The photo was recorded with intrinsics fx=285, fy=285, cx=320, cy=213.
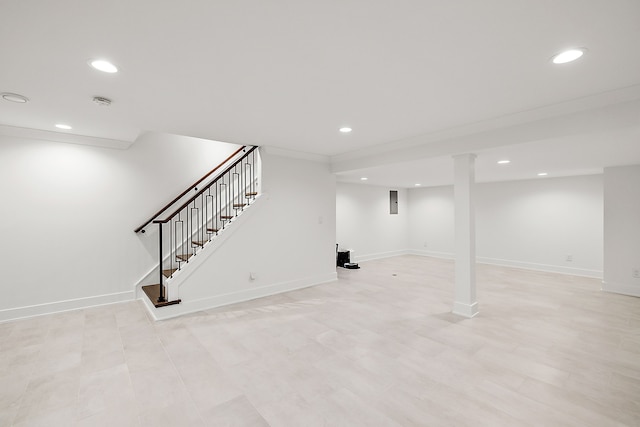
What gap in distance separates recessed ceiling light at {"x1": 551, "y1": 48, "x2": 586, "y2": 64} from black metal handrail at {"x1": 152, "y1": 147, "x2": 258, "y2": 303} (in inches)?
158

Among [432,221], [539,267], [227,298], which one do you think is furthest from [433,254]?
[227,298]

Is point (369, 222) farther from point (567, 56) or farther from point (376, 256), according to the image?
point (567, 56)

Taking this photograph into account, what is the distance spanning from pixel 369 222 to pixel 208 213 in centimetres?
477

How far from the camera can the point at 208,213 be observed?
5.38m

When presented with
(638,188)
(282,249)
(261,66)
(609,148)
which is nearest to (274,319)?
(282,249)

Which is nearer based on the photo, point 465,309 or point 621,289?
point 465,309

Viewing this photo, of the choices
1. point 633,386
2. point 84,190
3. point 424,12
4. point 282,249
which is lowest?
point 633,386

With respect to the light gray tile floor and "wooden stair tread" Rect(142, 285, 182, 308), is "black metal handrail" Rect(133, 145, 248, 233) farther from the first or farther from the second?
the light gray tile floor

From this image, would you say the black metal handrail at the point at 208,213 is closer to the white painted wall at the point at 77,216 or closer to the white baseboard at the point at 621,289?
the white painted wall at the point at 77,216

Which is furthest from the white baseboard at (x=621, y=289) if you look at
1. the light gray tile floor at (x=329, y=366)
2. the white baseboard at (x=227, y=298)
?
the white baseboard at (x=227, y=298)

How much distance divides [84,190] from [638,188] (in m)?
8.99

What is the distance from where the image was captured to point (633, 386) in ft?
7.72

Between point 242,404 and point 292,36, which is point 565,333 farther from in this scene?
point 292,36

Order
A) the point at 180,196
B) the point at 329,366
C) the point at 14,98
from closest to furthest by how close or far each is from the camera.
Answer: the point at 329,366, the point at 14,98, the point at 180,196
